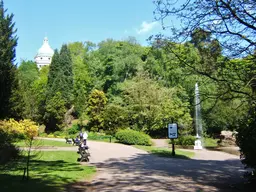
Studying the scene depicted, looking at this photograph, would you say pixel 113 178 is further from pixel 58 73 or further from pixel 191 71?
pixel 58 73

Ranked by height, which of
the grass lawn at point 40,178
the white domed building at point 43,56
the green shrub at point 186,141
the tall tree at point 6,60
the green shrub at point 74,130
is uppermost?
the white domed building at point 43,56

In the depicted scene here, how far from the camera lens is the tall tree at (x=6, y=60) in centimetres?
2358

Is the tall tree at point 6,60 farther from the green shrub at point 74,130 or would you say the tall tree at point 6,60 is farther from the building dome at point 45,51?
the building dome at point 45,51

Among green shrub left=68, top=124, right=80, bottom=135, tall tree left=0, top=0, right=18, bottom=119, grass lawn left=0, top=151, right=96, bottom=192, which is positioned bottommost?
grass lawn left=0, top=151, right=96, bottom=192

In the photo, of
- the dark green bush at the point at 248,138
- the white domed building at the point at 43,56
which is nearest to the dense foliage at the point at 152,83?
the dark green bush at the point at 248,138

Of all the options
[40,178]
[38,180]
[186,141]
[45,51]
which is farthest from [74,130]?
[45,51]

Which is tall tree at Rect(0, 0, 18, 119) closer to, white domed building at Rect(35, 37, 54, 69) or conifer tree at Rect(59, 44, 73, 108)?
conifer tree at Rect(59, 44, 73, 108)

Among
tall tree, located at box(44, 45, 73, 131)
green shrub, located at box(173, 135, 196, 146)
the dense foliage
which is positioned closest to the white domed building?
the dense foliage

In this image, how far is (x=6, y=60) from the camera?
2519cm

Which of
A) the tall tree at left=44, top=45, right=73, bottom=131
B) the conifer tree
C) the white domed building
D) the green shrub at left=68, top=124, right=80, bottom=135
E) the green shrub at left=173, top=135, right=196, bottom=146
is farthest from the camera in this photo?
the white domed building

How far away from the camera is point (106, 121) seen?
3391cm

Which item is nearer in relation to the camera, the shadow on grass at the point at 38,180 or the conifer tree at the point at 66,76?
the shadow on grass at the point at 38,180

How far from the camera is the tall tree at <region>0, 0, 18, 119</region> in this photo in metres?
23.6

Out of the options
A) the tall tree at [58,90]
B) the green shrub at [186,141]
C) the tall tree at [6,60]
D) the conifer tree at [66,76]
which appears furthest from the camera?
the conifer tree at [66,76]
